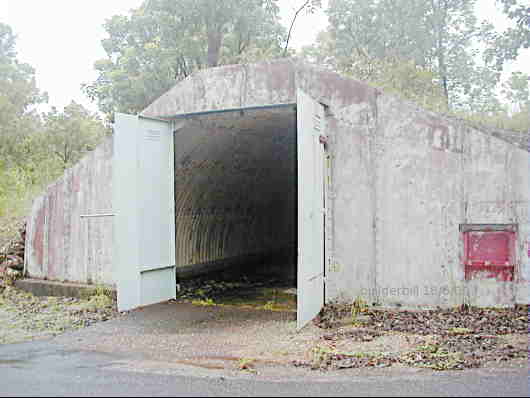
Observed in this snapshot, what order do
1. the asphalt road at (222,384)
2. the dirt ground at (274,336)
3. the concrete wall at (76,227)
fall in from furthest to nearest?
the concrete wall at (76,227), the dirt ground at (274,336), the asphalt road at (222,384)

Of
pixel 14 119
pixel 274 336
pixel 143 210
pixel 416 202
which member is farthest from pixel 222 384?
pixel 14 119

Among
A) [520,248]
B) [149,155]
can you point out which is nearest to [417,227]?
[520,248]

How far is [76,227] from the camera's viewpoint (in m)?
11.4

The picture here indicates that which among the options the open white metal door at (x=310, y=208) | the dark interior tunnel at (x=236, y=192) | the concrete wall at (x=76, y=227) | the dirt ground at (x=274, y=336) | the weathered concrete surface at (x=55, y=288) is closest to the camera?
the dirt ground at (x=274, y=336)

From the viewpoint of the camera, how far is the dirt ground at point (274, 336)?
6270mm

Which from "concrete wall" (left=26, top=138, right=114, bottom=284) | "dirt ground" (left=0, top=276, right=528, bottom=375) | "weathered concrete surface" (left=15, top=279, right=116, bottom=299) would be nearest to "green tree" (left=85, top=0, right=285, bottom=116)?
"concrete wall" (left=26, top=138, right=114, bottom=284)

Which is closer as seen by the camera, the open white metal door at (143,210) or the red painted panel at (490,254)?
the red painted panel at (490,254)

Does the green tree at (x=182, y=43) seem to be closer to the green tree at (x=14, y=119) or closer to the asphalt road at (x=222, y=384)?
the green tree at (x=14, y=119)

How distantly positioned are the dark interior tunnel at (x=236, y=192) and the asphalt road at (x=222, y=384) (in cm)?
485

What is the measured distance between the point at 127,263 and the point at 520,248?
5663 mm

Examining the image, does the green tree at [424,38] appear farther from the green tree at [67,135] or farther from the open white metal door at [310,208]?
the open white metal door at [310,208]

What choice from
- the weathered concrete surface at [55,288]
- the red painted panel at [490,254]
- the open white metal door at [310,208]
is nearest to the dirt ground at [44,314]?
the weathered concrete surface at [55,288]

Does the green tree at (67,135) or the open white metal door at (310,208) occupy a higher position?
the green tree at (67,135)

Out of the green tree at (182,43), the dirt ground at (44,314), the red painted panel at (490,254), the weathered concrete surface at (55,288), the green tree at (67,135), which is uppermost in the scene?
the green tree at (182,43)
